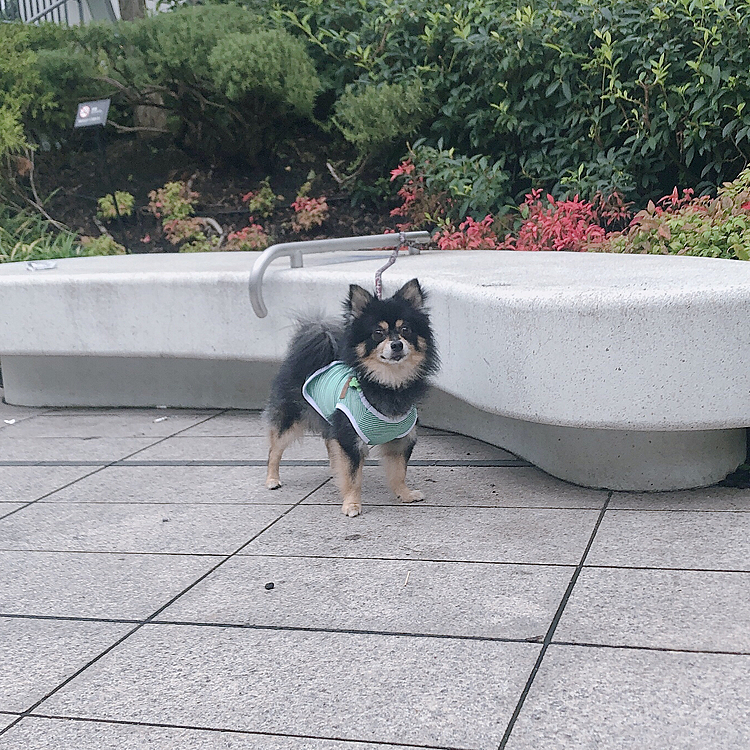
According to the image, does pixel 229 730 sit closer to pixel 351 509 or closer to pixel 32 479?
pixel 351 509

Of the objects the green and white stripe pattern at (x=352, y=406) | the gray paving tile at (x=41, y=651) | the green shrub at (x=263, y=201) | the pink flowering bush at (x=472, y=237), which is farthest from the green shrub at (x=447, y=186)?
the gray paving tile at (x=41, y=651)

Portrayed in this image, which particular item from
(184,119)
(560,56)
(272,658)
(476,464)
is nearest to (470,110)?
(560,56)

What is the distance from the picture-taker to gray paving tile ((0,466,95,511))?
206 inches

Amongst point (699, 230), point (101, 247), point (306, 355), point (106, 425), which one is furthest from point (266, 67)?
point (306, 355)

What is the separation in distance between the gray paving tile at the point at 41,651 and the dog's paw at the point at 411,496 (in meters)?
1.65

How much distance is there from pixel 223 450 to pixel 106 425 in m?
1.32

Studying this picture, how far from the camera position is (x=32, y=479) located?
5535 millimetres

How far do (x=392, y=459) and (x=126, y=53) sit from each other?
8458 mm

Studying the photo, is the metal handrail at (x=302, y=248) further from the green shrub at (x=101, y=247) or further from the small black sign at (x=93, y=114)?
the green shrub at (x=101, y=247)

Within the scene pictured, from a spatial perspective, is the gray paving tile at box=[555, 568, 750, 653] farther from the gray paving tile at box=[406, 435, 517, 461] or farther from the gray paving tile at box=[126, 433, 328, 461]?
the gray paving tile at box=[126, 433, 328, 461]

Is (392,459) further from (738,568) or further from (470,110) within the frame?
Result: (470,110)

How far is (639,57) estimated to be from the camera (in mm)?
8289

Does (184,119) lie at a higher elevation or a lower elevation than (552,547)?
higher

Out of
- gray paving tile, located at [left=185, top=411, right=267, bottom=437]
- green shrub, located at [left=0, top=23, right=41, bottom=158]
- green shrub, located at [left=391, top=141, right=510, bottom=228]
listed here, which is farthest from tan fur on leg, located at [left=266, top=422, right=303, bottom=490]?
green shrub, located at [left=0, top=23, right=41, bottom=158]
